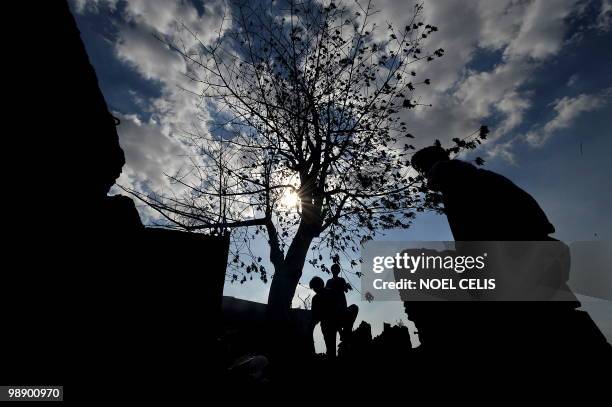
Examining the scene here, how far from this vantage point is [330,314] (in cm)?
754

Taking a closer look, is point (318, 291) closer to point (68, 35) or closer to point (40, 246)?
point (40, 246)

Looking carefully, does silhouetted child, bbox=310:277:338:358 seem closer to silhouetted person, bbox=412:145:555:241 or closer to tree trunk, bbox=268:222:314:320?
tree trunk, bbox=268:222:314:320

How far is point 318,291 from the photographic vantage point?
788 centimetres

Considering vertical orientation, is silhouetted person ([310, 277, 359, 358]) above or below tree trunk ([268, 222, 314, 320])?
below

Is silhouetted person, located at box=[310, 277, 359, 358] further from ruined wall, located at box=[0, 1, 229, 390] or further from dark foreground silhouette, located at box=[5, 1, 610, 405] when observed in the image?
ruined wall, located at box=[0, 1, 229, 390]

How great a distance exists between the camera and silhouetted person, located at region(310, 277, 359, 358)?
7.39 metres

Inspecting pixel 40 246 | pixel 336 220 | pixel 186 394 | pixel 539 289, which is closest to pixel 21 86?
pixel 40 246

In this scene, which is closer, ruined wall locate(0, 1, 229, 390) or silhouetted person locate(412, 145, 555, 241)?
silhouetted person locate(412, 145, 555, 241)

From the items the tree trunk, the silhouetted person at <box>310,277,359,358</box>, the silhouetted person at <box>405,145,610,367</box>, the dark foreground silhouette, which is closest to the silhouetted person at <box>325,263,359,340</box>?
the silhouetted person at <box>310,277,359,358</box>

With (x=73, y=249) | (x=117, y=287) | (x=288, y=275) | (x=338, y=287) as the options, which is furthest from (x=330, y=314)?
(x=73, y=249)

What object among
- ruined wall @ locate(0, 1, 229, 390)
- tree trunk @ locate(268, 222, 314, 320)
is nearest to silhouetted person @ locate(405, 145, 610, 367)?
ruined wall @ locate(0, 1, 229, 390)

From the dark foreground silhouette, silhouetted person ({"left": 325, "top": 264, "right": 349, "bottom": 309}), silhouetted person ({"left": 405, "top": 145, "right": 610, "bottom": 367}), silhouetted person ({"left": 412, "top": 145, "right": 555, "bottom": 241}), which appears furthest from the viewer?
silhouetted person ({"left": 325, "top": 264, "right": 349, "bottom": 309})

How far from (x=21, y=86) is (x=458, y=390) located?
4249mm

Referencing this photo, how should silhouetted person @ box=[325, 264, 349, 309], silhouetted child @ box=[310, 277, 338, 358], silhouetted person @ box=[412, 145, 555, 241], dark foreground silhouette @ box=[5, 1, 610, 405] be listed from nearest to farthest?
dark foreground silhouette @ box=[5, 1, 610, 405]
silhouetted person @ box=[412, 145, 555, 241]
silhouetted child @ box=[310, 277, 338, 358]
silhouetted person @ box=[325, 264, 349, 309]
